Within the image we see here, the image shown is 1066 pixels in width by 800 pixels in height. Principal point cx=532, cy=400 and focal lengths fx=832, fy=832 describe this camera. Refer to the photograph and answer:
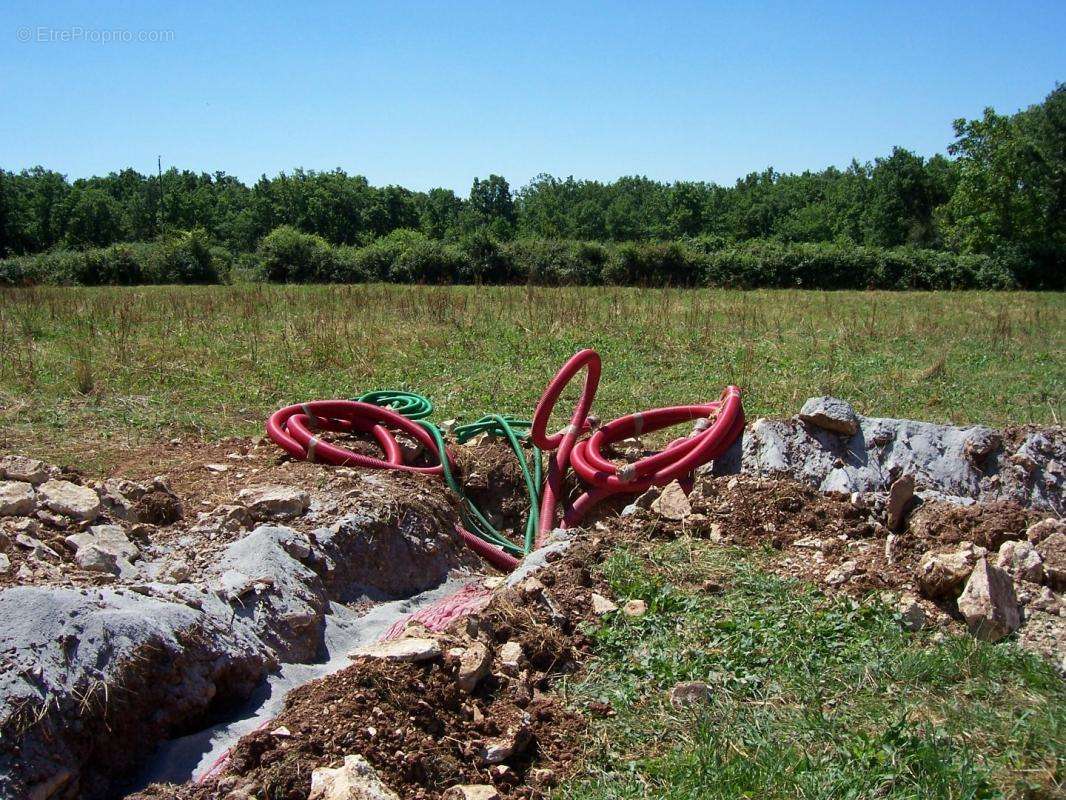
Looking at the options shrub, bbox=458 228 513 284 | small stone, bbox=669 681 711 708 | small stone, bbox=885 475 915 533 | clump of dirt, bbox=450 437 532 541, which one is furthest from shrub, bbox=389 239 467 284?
small stone, bbox=669 681 711 708

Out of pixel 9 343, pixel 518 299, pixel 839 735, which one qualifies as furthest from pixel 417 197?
pixel 839 735

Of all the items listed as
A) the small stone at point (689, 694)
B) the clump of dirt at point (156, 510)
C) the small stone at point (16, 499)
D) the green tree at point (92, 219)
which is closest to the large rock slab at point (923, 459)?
the small stone at point (689, 694)

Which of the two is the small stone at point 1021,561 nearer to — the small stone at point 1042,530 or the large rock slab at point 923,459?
the small stone at point 1042,530

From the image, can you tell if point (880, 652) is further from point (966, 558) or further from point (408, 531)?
point (408, 531)

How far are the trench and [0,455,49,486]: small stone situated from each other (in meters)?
2.03

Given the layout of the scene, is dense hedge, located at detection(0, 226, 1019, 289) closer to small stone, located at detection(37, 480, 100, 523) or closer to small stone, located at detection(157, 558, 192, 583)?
small stone, located at detection(37, 480, 100, 523)

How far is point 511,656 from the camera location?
11.3 feet

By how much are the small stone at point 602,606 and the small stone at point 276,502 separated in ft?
6.21

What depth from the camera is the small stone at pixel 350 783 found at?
2.49 m

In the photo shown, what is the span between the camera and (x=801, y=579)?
13.4 ft

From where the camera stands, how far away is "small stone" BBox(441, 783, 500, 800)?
8.82 ft

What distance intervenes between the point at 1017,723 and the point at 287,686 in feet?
8.97

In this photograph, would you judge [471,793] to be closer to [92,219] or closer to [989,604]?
[989,604]

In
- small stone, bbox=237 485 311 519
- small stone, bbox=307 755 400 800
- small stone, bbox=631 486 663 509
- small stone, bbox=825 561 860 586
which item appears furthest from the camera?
small stone, bbox=631 486 663 509
